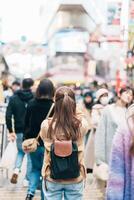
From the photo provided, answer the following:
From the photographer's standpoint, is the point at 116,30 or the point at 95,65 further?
the point at 95,65

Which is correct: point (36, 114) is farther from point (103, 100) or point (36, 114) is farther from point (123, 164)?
point (123, 164)

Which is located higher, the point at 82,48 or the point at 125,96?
the point at 125,96

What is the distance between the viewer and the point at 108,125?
6.23 meters

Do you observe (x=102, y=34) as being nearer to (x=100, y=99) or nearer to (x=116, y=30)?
(x=116, y=30)

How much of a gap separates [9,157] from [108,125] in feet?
10.3

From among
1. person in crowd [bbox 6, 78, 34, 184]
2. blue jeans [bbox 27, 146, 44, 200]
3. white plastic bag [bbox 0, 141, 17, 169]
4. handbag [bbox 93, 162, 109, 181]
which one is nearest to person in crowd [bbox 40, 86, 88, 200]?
handbag [bbox 93, 162, 109, 181]

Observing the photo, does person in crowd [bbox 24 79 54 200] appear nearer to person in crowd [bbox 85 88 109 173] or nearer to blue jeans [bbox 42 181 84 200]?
blue jeans [bbox 42 181 84 200]

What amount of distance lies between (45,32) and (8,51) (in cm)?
1006

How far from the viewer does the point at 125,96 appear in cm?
629

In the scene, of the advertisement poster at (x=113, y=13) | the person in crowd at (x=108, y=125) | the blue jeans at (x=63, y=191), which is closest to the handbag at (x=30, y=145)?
the person in crowd at (x=108, y=125)

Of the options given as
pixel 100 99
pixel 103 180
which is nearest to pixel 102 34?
pixel 100 99

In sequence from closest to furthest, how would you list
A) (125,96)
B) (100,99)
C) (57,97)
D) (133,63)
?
(57,97), (125,96), (100,99), (133,63)

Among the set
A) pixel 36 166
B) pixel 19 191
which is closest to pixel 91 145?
pixel 19 191

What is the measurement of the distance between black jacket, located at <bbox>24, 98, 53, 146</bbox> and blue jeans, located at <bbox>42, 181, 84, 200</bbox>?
134 centimetres
